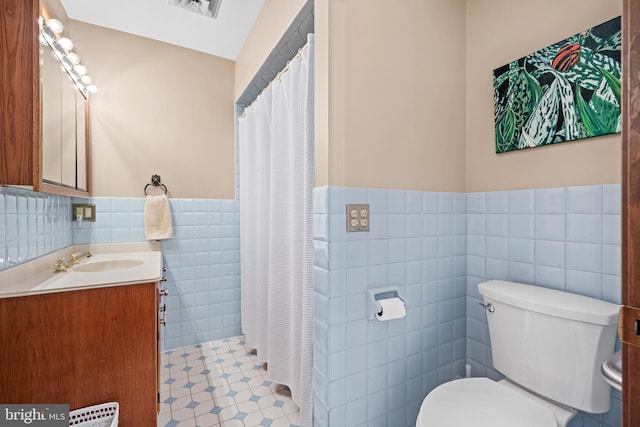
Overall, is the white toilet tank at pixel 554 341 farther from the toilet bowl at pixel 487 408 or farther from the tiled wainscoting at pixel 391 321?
the tiled wainscoting at pixel 391 321

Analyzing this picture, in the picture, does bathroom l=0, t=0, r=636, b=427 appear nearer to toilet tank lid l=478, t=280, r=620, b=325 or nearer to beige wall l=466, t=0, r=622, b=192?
beige wall l=466, t=0, r=622, b=192

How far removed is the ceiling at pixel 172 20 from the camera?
186 cm

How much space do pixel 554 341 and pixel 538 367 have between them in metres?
0.13

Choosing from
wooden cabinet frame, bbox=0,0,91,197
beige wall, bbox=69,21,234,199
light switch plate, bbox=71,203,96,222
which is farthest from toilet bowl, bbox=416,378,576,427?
light switch plate, bbox=71,203,96,222

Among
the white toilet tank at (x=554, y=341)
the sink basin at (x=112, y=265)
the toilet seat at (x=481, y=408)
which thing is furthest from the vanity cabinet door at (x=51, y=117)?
the white toilet tank at (x=554, y=341)

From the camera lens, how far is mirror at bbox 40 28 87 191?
128cm

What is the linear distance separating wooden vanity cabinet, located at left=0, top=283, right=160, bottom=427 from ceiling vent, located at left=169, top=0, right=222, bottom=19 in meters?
1.77

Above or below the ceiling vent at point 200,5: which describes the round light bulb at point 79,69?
below

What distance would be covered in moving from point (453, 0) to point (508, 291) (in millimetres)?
1521


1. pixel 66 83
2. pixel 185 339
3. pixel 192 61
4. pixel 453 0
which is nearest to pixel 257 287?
pixel 185 339

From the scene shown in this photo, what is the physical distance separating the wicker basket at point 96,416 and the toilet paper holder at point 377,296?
3.68ft

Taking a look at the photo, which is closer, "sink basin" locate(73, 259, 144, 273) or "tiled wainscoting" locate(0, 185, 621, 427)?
"tiled wainscoting" locate(0, 185, 621, 427)

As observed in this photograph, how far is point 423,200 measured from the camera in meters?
1.42
